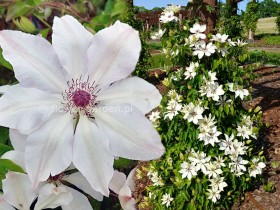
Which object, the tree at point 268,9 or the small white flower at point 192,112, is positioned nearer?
the small white flower at point 192,112

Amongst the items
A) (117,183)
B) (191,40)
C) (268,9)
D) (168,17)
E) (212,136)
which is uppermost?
(117,183)

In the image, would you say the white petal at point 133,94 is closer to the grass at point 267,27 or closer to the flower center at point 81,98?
the flower center at point 81,98

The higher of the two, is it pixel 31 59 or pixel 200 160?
pixel 31 59

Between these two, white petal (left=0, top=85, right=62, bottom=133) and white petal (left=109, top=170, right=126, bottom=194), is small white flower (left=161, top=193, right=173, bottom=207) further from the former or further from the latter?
white petal (left=0, top=85, right=62, bottom=133)

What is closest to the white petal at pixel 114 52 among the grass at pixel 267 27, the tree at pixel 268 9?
the grass at pixel 267 27

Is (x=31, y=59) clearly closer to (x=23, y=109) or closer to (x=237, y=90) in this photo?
(x=23, y=109)

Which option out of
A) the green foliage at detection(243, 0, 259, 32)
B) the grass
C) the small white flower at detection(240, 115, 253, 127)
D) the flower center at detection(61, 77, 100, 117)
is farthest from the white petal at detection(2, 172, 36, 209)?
the grass

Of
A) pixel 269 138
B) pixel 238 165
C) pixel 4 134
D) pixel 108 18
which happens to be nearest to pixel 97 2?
pixel 108 18
